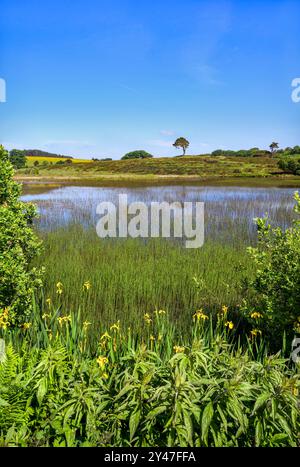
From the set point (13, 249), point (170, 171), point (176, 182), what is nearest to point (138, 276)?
point (13, 249)

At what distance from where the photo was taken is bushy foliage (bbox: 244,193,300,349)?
14.7ft

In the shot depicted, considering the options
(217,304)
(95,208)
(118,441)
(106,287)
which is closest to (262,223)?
(217,304)

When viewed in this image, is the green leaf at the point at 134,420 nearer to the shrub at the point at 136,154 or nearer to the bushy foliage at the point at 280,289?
the bushy foliage at the point at 280,289

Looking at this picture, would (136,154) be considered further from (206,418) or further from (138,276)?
(206,418)

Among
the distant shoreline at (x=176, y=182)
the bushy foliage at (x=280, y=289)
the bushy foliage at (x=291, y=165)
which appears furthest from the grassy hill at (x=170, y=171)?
the bushy foliage at (x=280, y=289)

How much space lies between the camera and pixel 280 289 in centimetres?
477

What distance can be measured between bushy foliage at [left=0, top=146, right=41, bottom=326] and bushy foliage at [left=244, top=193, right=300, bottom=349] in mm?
3262

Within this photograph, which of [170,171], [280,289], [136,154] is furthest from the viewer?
[136,154]

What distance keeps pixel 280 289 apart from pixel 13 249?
3838 millimetres

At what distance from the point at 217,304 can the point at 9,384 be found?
4.78m

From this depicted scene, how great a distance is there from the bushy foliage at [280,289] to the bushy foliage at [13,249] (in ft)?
10.7

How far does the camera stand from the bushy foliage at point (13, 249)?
500 centimetres

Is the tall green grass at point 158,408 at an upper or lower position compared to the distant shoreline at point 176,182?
lower

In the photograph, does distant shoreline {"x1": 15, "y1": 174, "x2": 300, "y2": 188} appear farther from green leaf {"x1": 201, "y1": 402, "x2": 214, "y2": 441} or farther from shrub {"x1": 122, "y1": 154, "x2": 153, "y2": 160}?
shrub {"x1": 122, "y1": 154, "x2": 153, "y2": 160}
